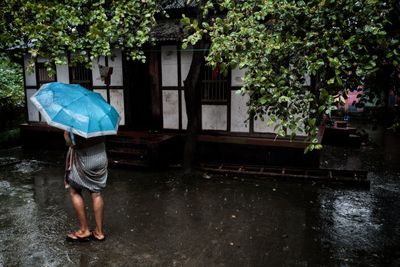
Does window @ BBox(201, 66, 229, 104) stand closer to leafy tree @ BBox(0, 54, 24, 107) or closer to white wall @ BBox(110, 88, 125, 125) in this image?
white wall @ BBox(110, 88, 125, 125)

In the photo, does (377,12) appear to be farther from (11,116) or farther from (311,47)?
(11,116)

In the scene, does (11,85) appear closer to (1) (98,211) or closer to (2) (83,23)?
(2) (83,23)

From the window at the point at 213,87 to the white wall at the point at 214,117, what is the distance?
0.21m

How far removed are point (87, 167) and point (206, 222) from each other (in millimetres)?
2544

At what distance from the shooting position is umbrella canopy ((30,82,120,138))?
16.6 feet

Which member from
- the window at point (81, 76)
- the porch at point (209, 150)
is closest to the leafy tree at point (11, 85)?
the window at point (81, 76)

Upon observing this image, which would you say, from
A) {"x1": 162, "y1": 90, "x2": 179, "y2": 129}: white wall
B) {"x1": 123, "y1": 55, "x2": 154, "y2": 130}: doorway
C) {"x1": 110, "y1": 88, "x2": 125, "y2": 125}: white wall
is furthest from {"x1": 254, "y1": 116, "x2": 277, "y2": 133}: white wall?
{"x1": 110, "y1": 88, "x2": 125, "y2": 125}: white wall

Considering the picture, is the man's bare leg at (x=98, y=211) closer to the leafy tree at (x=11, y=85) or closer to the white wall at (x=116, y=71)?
the white wall at (x=116, y=71)

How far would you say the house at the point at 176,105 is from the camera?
10.3 metres

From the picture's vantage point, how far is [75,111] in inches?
204

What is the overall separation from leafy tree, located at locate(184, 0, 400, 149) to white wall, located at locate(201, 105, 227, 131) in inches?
231

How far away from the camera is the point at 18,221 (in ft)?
22.4

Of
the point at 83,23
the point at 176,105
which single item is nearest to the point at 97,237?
the point at 83,23

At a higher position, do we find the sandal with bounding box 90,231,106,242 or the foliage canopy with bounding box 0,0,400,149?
the foliage canopy with bounding box 0,0,400,149
